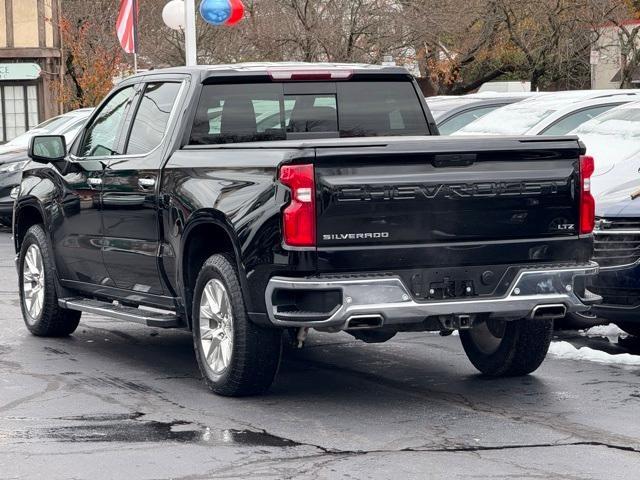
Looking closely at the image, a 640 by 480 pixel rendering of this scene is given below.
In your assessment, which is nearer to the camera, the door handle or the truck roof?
the door handle

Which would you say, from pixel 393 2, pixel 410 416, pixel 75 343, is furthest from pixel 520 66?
pixel 410 416

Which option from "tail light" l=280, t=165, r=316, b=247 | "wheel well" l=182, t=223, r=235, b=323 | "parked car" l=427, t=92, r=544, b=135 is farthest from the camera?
"parked car" l=427, t=92, r=544, b=135

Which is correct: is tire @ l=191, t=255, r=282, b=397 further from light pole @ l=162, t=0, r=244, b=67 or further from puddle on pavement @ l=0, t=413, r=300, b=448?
light pole @ l=162, t=0, r=244, b=67

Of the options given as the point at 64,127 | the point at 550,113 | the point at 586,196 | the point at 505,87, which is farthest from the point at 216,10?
the point at 505,87

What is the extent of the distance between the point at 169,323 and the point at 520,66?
3032 centimetres

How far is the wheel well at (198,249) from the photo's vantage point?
27.1ft

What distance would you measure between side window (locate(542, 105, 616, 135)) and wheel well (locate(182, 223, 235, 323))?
5.33m

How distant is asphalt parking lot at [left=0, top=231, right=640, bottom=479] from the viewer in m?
6.46

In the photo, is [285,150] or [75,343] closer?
[285,150]

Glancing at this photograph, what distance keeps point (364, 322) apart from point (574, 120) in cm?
659

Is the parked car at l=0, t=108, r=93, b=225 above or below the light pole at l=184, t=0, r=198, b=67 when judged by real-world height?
below

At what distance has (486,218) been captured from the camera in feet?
25.2

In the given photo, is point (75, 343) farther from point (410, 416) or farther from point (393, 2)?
point (393, 2)

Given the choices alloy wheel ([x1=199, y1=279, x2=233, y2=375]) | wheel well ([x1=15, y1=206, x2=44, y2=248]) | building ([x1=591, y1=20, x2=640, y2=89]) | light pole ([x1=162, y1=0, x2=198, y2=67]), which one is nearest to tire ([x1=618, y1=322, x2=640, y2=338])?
alloy wheel ([x1=199, y1=279, x2=233, y2=375])
